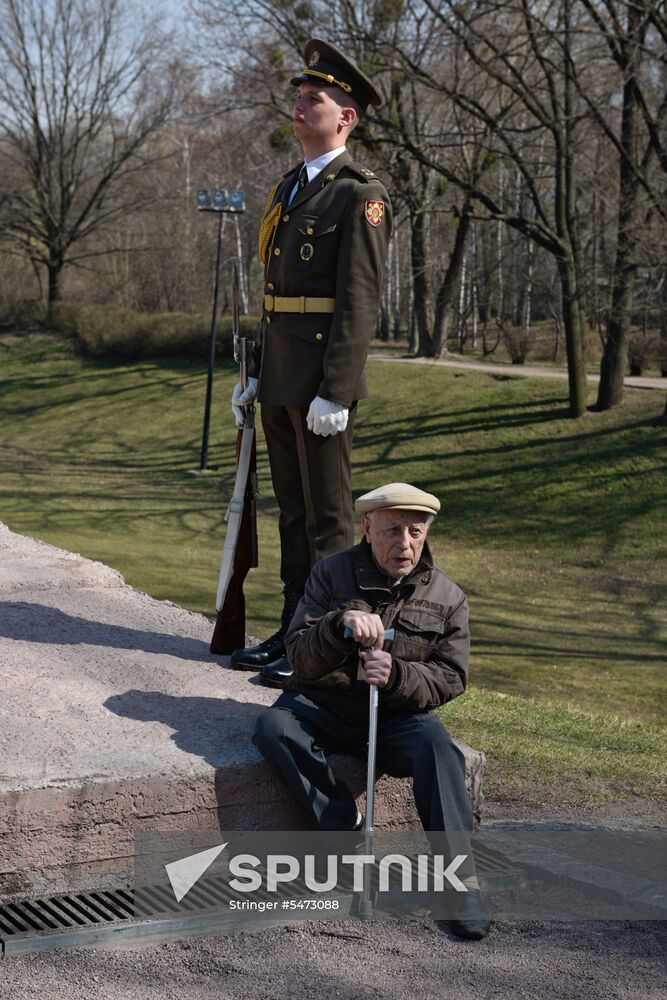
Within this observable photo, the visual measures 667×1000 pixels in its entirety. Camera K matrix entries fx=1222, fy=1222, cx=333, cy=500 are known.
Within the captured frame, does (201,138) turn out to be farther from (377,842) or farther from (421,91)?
(377,842)

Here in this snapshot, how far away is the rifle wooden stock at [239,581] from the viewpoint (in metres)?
4.70

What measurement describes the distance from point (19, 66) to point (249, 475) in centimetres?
3454

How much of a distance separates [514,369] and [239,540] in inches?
819

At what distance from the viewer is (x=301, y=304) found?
441 cm

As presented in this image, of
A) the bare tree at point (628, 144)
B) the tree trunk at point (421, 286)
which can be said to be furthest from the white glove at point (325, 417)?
the tree trunk at point (421, 286)

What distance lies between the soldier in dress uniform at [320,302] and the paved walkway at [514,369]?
56.8 ft

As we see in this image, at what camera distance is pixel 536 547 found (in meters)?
15.2

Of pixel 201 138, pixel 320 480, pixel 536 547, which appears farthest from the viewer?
pixel 201 138

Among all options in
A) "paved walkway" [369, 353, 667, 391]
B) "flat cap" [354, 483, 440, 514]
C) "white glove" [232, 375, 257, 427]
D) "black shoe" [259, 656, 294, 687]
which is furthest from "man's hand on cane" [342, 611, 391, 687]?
"paved walkway" [369, 353, 667, 391]

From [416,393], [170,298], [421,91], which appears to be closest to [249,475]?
[416,393]

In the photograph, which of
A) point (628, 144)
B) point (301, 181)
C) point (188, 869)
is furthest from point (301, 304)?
point (628, 144)

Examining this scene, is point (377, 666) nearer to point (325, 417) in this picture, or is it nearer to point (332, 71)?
point (325, 417)

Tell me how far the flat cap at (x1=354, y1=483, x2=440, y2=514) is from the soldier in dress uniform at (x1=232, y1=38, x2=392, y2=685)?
635mm

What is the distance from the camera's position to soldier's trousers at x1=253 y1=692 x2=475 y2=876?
343cm
